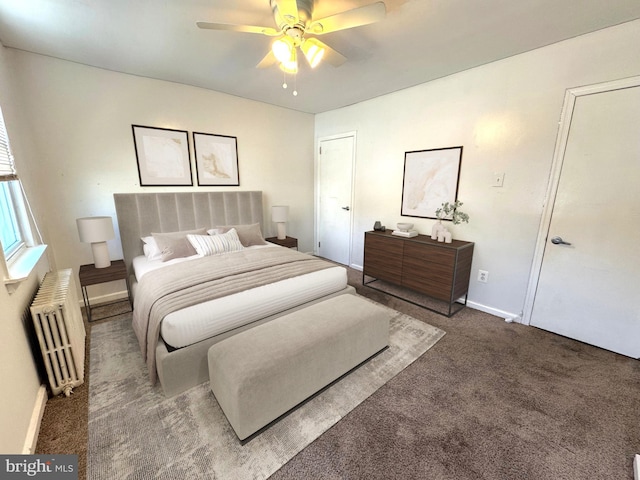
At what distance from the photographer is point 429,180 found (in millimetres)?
3119

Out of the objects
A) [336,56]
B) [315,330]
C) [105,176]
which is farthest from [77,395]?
[336,56]

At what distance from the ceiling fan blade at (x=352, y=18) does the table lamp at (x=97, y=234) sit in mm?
2582

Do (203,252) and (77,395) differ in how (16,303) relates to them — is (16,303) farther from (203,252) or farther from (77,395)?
(203,252)

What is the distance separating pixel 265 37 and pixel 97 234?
7.98ft

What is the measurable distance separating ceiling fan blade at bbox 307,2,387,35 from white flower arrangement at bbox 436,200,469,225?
2036 millimetres

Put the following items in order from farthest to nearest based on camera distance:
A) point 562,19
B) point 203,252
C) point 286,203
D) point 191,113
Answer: point 286,203 < point 191,113 < point 203,252 < point 562,19

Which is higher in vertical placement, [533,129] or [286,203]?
[533,129]

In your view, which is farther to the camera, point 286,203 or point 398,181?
point 286,203

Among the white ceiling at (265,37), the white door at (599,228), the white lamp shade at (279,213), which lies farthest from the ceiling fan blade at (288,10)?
the white lamp shade at (279,213)

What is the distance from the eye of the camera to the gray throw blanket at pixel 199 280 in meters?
1.76

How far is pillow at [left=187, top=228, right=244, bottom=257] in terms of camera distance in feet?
9.14

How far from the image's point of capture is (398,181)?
3.45m

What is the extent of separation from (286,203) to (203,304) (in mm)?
2839

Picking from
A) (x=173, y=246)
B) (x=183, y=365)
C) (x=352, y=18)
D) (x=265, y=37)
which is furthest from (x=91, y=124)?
(x=352, y=18)
